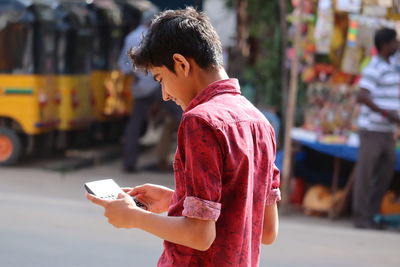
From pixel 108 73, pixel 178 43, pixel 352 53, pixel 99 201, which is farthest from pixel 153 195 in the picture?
pixel 108 73

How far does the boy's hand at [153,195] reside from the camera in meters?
2.72

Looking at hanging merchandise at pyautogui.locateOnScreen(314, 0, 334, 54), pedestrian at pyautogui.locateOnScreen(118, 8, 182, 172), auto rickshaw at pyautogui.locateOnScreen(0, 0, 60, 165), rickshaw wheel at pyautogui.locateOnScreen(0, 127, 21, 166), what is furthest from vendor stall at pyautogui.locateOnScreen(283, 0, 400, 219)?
rickshaw wheel at pyautogui.locateOnScreen(0, 127, 21, 166)

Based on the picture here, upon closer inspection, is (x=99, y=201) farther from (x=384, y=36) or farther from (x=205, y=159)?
(x=384, y=36)

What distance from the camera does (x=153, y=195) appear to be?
2.72 metres

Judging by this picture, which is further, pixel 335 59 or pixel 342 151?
pixel 335 59

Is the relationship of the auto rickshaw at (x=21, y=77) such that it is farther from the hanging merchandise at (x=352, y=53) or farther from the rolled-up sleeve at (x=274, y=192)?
the rolled-up sleeve at (x=274, y=192)

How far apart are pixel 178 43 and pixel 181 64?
0.19 ft

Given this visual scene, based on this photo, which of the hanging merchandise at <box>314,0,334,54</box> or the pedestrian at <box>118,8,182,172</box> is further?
the pedestrian at <box>118,8,182,172</box>

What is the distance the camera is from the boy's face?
239cm

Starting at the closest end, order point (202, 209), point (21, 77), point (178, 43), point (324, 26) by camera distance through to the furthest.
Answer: point (202, 209) < point (178, 43) < point (324, 26) < point (21, 77)

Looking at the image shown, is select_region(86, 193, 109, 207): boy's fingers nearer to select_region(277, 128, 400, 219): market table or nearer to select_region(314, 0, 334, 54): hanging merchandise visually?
select_region(277, 128, 400, 219): market table

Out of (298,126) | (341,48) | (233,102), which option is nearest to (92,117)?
(298,126)

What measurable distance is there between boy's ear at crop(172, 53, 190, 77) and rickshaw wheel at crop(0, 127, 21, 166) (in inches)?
328

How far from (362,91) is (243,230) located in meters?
5.19
